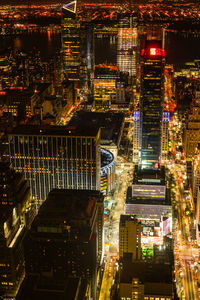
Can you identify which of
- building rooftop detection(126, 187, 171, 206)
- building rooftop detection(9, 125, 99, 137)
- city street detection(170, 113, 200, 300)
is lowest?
city street detection(170, 113, 200, 300)

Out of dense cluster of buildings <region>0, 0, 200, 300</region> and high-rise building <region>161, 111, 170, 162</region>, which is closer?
dense cluster of buildings <region>0, 0, 200, 300</region>

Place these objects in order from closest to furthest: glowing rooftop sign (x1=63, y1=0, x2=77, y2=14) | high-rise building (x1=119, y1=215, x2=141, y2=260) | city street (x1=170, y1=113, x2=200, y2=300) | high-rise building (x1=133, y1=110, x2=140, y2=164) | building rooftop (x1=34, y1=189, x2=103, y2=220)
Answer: building rooftop (x1=34, y1=189, x2=103, y2=220) → high-rise building (x1=119, y1=215, x2=141, y2=260) → city street (x1=170, y1=113, x2=200, y2=300) → high-rise building (x1=133, y1=110, x2=140, y2=164) → glowing rooftop sign (x1=63, y1=0, x2=77, y2=14)

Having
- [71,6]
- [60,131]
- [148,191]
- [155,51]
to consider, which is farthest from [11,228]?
[71,6]

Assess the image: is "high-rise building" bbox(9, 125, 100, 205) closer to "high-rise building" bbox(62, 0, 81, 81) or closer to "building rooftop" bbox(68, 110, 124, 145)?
"building rooftop" bbox(68, 110, 124, 145)

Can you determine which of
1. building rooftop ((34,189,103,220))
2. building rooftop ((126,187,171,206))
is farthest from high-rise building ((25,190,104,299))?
building rooftop ((126,187,171,206))

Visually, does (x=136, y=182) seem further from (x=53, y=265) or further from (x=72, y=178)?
(x=53, y=265)

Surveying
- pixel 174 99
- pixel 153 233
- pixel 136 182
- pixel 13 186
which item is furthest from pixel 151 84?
pixel 174 99

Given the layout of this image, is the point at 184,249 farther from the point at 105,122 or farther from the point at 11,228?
the point at 105,122
